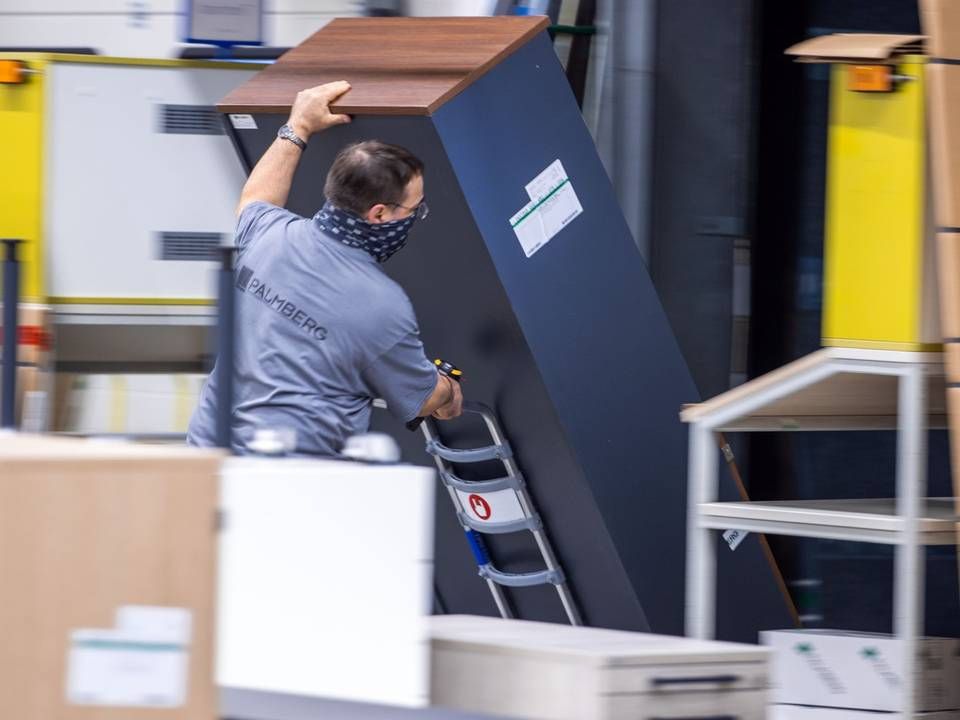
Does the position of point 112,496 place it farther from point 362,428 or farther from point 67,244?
point 67,244

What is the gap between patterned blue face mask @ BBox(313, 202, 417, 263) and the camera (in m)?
3.99

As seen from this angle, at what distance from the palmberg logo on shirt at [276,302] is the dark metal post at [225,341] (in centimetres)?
70

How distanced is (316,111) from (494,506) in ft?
3.89

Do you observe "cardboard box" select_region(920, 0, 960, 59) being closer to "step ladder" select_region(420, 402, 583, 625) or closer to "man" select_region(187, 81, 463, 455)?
"man" select_region(187, 81, 463, 455)

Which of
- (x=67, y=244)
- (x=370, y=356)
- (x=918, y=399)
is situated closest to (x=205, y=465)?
(x=370, y=356)

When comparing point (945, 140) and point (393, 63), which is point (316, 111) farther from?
point (945, 140)

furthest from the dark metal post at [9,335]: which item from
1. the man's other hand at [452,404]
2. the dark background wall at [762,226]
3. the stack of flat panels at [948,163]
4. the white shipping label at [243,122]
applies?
the dark background wall at [762,226]

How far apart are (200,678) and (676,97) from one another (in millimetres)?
3378

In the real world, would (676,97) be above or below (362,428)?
above

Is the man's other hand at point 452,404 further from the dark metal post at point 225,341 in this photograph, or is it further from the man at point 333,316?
the dark metal post at point 225,341

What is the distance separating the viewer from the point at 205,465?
2.45 meters

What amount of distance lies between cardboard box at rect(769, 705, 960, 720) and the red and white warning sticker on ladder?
2.93ft

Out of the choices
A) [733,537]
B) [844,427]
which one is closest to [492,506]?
[733,537]

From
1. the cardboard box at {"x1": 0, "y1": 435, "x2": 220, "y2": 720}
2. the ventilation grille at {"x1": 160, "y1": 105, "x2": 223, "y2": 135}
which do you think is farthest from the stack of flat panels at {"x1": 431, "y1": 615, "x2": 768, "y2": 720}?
the ventilation grille at {"x1": 160, "y1": 105, "x2": 223, "y2": 135}
